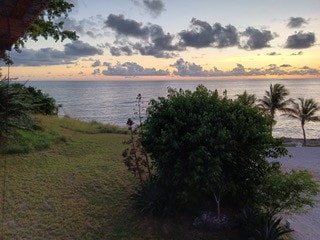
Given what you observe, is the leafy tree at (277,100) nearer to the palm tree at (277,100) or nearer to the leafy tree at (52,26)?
the palm tree at (277,100)

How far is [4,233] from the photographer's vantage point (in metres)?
6.92

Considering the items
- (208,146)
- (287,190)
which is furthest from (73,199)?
(287,190)

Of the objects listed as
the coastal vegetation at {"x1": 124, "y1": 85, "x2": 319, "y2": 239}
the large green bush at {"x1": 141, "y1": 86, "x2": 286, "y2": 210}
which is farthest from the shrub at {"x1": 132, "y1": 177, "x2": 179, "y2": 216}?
the large green bush at {"x1": 141, "y1": 86, "x2": 286, "y2": 210}

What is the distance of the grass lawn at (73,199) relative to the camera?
7205mm

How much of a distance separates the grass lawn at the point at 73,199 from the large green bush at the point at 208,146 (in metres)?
1.06

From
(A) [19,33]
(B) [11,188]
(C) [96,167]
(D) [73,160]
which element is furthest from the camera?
(D) [73,160]

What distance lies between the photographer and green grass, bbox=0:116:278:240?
284 inches

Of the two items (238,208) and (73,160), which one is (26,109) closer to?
(73,160)

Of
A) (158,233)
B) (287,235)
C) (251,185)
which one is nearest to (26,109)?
(158,233)

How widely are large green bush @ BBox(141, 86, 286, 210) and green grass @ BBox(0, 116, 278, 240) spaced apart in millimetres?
1075

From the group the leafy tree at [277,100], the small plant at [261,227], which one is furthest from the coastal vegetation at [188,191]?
the leafy tree at [277,100]

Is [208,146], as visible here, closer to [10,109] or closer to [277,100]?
[10,109]

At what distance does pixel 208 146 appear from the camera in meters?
7.47

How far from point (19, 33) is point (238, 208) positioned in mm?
6825
